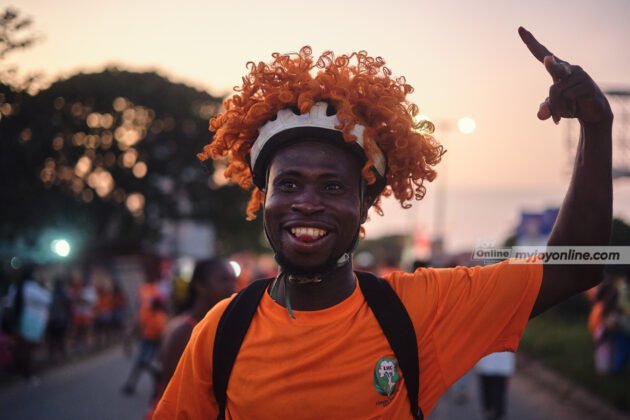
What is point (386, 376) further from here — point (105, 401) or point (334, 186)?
point (105, 401)

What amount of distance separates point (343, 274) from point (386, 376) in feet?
1.40

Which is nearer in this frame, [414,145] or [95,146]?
[414,145]

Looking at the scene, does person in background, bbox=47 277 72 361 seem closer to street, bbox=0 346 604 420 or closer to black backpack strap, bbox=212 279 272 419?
street, bbox=0 346 604 420

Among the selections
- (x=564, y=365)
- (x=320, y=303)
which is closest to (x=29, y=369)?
(x=564, y=365)

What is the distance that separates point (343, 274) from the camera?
2.81 meters

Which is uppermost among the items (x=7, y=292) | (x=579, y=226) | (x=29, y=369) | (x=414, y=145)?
(x=414, y=145)

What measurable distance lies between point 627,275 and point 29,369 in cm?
991

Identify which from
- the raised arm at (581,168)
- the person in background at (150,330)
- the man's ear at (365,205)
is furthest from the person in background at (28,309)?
the raised arm at (581,168)

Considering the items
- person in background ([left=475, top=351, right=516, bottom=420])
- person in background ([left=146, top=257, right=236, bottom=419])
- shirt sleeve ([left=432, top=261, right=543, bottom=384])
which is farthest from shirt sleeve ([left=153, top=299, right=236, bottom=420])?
person in background ([left=475, top=351, right=516, bottom=420])

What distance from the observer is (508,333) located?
262 cm

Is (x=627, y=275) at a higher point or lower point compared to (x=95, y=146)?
lower

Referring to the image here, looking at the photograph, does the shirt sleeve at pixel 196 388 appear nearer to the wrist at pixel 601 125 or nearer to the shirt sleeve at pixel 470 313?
the shirt sleeve at pixel 470 313

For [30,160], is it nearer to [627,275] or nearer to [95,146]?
[627,275]

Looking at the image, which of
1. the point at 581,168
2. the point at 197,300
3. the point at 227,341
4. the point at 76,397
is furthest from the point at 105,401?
the point at 581,168
